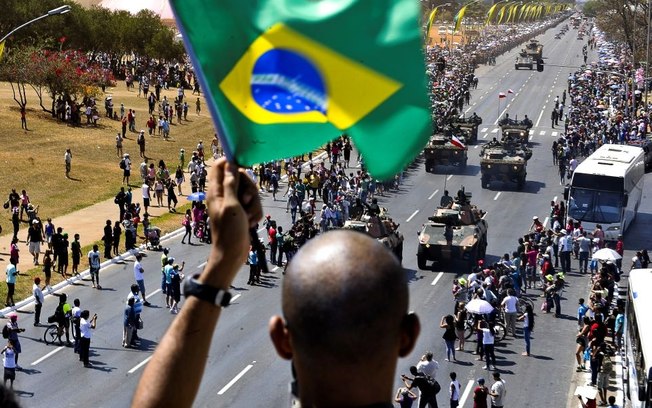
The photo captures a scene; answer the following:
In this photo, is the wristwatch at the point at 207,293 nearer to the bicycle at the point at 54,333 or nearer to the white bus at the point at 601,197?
the bicycle at the point at 54,333

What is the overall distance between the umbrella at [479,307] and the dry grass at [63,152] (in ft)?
60.8

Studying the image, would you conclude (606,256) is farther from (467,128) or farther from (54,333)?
(467,128)

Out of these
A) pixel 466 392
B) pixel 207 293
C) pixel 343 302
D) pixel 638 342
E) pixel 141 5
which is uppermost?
pixel 343 302

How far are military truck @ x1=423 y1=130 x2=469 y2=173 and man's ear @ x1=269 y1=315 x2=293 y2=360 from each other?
5277cm

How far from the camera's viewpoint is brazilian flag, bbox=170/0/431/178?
16.7 feet

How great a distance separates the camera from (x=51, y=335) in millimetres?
28625

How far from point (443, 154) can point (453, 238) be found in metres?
20.0

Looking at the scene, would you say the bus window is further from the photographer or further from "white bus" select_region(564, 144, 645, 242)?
the photographer

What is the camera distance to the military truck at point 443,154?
185 ft

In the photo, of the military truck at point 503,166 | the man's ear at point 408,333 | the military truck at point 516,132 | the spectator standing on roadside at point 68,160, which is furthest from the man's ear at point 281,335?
the military truck at point 516,132

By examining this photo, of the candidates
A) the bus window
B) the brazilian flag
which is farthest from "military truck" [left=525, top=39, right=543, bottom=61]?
the brazilian flag

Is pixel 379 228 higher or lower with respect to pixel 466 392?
higher

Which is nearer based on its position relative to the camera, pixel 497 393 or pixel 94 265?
pixel 497 393

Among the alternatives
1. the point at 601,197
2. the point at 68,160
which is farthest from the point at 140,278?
the point at 68,160
